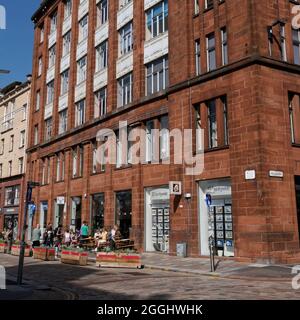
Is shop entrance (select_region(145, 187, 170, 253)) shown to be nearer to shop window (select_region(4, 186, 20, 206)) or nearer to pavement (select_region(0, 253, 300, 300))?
pavement (select_region(0, 253, 300, 300))

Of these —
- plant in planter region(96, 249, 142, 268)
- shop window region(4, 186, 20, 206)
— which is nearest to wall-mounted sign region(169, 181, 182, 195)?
plant in planter region(96, 249, 142, 268)

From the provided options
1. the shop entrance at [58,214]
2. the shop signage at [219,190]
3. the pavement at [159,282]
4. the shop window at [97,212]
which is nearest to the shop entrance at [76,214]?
the shop entrance at [58,214]

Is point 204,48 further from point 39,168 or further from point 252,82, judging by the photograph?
point 39,168

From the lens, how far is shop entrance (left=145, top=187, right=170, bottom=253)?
80.1ft

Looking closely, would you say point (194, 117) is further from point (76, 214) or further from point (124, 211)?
point (76, 214)

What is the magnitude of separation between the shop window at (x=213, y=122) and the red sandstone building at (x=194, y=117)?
Answer: 53 mm

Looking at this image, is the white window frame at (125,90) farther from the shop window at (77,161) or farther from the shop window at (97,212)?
the shop window at (97,212)

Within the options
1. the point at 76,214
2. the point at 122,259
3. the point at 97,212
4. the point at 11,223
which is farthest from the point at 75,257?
the point at 11,223

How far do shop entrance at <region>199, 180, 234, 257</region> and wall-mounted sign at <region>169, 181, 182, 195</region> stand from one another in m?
1.21

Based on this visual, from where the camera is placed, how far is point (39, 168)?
1613 inches

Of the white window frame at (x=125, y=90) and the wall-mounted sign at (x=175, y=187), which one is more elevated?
the white window frame at (x=125, y=90)

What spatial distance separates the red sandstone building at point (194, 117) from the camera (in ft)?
62.0
